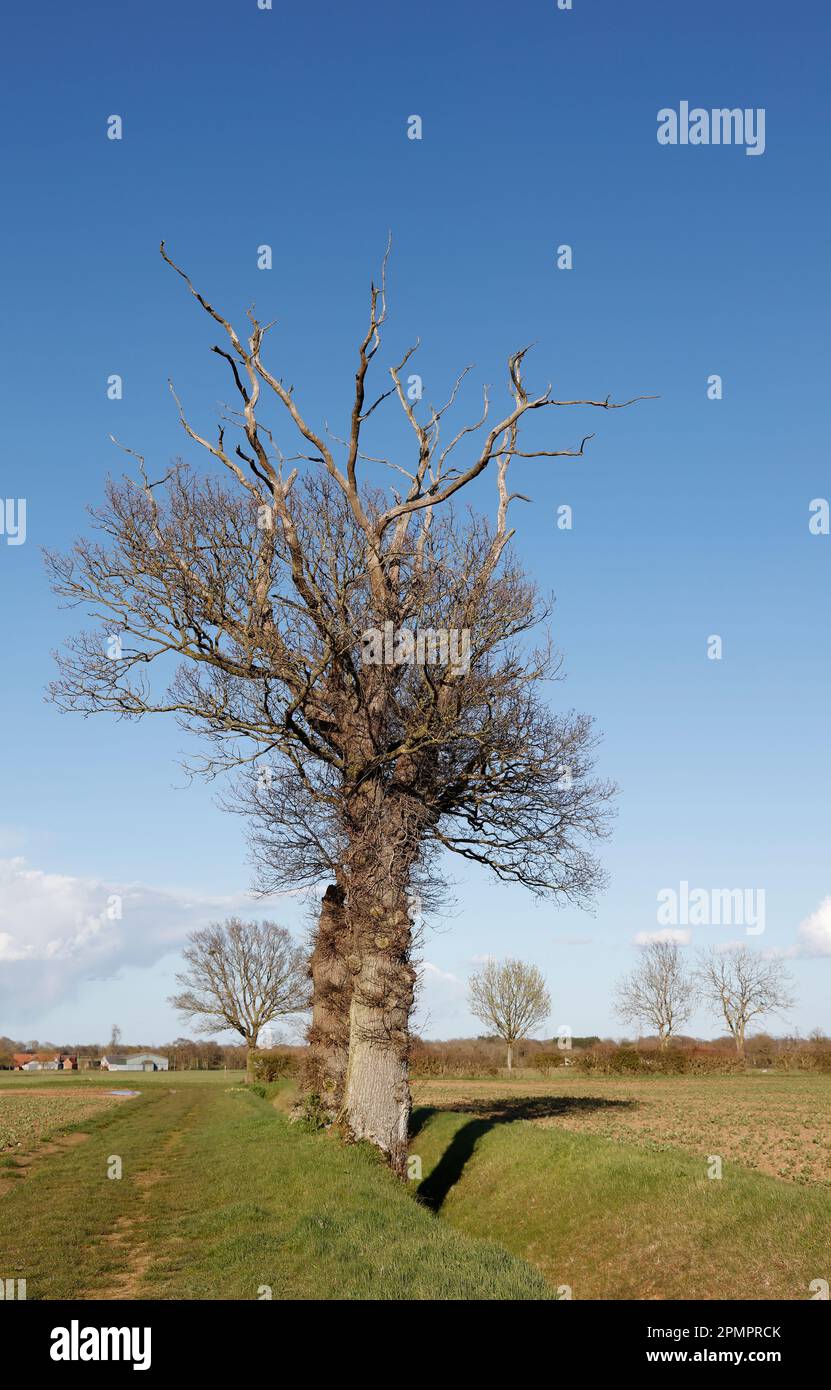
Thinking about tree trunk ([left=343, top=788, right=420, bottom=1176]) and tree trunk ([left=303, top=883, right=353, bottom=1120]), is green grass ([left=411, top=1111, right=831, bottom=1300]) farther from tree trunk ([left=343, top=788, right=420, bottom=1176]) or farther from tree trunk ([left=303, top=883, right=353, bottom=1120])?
tree trunk ([left=303, top=883, right=353, bottom=1120])

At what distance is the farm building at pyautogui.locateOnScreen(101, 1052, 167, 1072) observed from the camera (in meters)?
116

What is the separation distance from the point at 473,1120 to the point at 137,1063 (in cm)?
10729

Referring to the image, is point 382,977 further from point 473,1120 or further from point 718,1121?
point 718,1121

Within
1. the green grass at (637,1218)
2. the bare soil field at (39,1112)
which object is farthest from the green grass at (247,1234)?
the bare soil field at (39,1112)

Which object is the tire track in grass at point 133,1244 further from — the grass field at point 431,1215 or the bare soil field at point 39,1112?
the bare soil field at point 39,1112

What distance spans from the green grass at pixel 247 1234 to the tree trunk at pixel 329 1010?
111 inches

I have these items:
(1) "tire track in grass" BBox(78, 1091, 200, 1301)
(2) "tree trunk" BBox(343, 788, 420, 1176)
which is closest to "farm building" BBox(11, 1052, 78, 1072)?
(1) "tire track in grass" BBox(78, 1091, 200, 1301)

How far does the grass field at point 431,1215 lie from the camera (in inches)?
404

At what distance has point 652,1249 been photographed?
12414 mm

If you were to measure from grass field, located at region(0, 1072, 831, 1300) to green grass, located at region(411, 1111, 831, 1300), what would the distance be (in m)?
0.03

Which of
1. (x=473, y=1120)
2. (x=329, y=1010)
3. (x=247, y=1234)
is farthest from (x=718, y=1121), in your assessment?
(x=247, y=1234)

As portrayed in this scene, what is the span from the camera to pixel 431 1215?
583 inches
